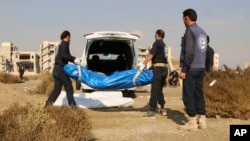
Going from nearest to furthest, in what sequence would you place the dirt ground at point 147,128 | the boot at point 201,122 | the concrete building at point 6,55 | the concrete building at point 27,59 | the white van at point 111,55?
1. the dirt ground at point 147,128
2. the boot at point 201,122
3. the white van at point 111,55
4. the concrete building at point 6,55
5. the concrete building at point 27,59

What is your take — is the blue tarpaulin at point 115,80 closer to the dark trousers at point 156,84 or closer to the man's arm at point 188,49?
the dark trousers at point 156,84

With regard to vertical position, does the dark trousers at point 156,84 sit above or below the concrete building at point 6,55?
above

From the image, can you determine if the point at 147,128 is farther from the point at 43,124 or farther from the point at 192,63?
the point at 43,124

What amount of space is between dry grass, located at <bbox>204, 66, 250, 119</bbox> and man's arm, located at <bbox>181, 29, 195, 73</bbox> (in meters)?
2.24

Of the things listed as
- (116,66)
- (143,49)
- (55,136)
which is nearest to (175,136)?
(55,136)

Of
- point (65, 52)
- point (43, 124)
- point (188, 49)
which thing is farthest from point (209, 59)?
point (43, 124)

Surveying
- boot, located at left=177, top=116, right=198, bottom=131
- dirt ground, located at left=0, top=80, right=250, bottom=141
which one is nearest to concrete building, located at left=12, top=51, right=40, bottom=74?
dirt ground, located at left=0, top=80, right=250, bottom=141

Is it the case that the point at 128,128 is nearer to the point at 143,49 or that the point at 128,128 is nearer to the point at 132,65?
the point at 132,65

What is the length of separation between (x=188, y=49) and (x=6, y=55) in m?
70.4

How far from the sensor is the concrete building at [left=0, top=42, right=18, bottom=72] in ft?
227

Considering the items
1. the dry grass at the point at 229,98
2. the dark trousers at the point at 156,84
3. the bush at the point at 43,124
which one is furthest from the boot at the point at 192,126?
the bush at the point at 43,124

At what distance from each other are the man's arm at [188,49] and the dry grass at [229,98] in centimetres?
224

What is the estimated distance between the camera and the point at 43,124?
6230mm

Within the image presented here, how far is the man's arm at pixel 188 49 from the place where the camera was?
8.42 meters
